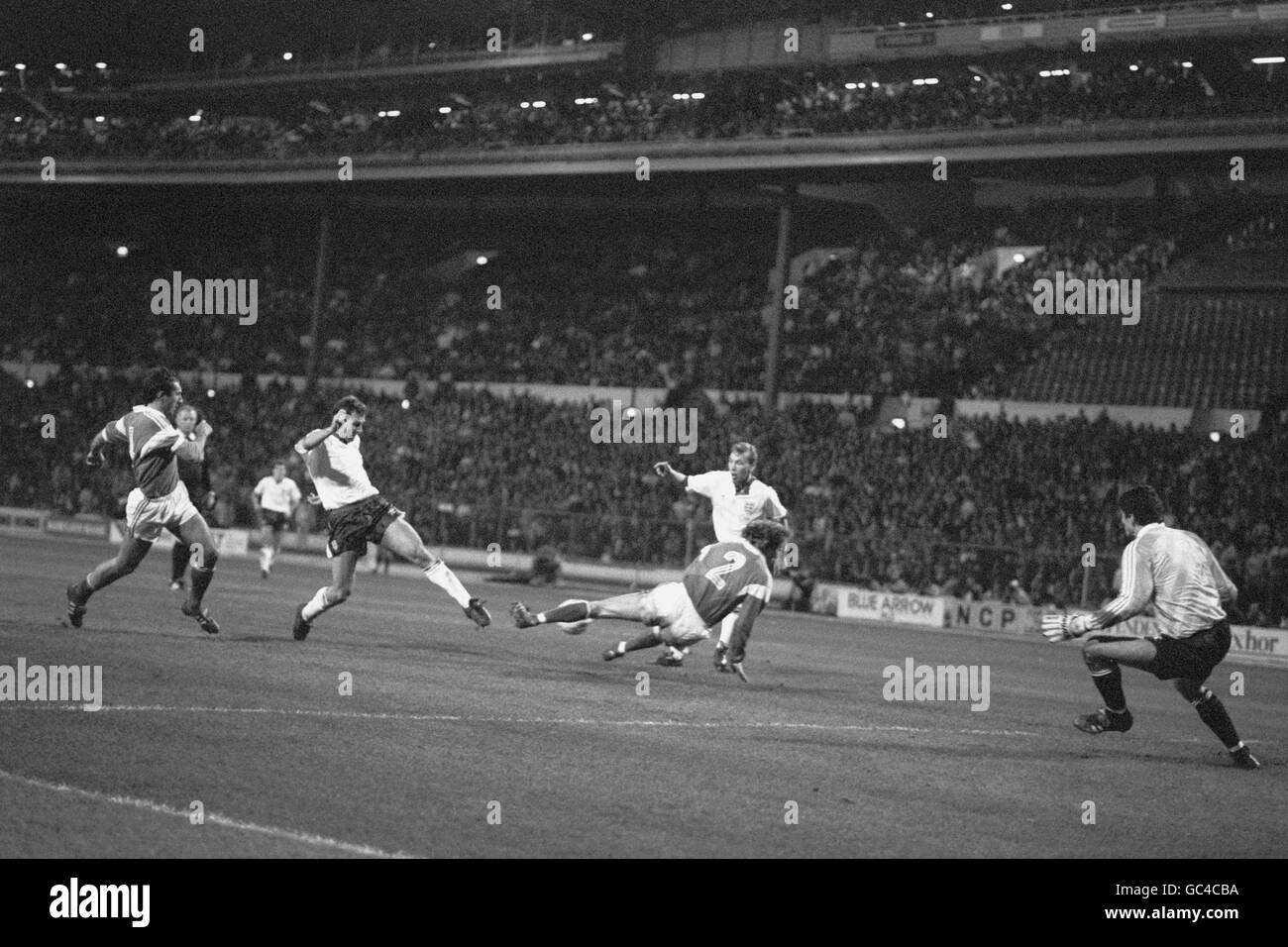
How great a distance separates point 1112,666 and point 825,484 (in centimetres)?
2286

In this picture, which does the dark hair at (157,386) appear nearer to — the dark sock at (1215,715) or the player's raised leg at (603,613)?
the player's raised leg at (603,613)

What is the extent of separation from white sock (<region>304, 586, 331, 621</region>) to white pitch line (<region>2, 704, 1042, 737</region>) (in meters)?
4.01

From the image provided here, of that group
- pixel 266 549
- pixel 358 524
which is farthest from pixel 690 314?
pixel 358 524

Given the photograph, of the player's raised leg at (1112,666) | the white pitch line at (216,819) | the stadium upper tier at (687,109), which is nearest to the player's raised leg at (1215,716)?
the player's raised leg at (1112,666)

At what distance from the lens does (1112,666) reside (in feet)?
38.9

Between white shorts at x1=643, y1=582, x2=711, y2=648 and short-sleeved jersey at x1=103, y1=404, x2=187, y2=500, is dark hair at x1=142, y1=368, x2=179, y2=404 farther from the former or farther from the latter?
white shorts at x1=643, y1=582, x2=711, y2=648

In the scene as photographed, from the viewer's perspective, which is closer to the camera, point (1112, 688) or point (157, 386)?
point (1112, 688)

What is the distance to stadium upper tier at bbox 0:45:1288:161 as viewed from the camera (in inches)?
1601

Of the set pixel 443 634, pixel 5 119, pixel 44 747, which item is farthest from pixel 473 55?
pixel 44 747

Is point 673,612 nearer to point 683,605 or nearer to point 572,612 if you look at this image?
point 683,605
